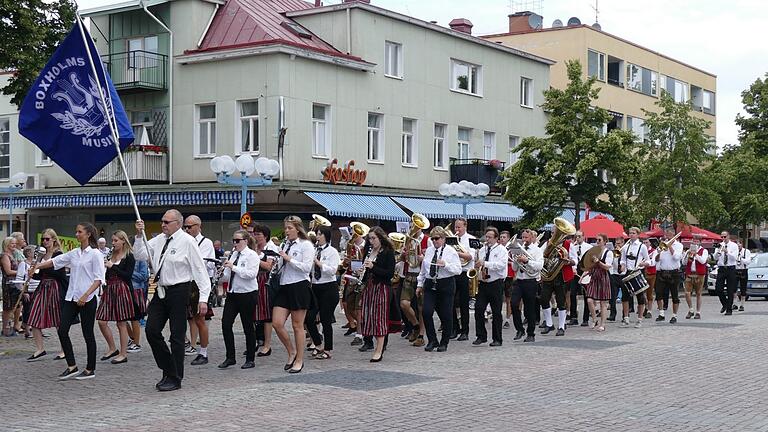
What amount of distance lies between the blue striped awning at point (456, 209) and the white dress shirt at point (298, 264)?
2103cm

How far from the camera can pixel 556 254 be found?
18.8 m

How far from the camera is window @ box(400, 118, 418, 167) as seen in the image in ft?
120

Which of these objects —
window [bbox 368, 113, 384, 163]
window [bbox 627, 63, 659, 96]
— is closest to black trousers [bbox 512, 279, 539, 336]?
window [bbox 368, 113, 384, 163]

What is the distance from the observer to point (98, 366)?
13.7 meters

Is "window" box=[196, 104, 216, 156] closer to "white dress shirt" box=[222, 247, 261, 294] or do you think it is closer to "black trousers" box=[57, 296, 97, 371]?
"white dress shirt" box=[222, 247, 261, 294]

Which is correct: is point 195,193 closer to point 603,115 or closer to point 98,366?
point 603,115

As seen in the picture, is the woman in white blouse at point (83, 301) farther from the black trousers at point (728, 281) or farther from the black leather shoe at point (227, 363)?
the black trousers at point (728, 281)

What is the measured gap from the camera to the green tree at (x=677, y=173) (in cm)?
4041

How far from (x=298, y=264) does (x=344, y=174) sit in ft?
65.9

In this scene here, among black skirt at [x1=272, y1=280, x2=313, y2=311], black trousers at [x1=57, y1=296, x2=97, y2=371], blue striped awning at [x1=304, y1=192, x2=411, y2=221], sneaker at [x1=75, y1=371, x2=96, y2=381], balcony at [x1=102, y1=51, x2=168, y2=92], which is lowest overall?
sneaker at [x1=75, y1=371, x2=96, y2=381]

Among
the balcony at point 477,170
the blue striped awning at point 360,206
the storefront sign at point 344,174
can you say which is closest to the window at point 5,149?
the storefront sign at point 344,174

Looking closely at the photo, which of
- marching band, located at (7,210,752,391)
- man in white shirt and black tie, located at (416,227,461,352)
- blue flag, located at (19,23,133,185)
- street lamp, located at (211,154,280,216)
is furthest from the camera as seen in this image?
street lamp, located at (211,154,280,216)

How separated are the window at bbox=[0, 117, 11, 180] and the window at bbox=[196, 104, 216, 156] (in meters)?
10.3

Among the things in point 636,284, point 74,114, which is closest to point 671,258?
point 636,284
